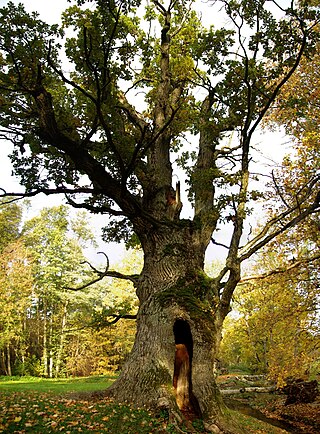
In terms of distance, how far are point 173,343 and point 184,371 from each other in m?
0.66

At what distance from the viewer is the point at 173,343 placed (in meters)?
6.68

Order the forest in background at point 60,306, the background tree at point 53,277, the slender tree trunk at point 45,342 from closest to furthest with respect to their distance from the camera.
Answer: the forest in background at point 60,306 < the slender tree trunk at point 45,342 < the background tree at point 53,277

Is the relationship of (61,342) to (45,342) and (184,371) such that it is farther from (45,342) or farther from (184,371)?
(184,371)

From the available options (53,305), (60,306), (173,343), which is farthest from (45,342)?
(173,343)

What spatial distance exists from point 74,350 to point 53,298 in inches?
183

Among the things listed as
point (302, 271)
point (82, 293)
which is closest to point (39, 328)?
point (82, 293)

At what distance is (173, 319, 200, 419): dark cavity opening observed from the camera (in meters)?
6.35

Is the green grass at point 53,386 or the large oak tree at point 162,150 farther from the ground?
the large oak tree at point 162,150

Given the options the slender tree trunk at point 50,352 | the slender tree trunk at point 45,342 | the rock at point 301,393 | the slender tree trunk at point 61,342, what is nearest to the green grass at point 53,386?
the slender tree trunk at point 45,342

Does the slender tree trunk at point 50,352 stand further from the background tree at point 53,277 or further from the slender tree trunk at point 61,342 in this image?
the slender tree trunk at point 61,342

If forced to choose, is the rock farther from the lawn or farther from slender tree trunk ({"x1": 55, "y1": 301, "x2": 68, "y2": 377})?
slender tree trunk ({"x1": 55, "y1": 301, "x2": 68, "y2": 377})

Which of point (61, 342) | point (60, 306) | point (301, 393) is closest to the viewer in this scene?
point (301, 393)

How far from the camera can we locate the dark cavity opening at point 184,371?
635cm

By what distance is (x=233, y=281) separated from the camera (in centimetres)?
725
